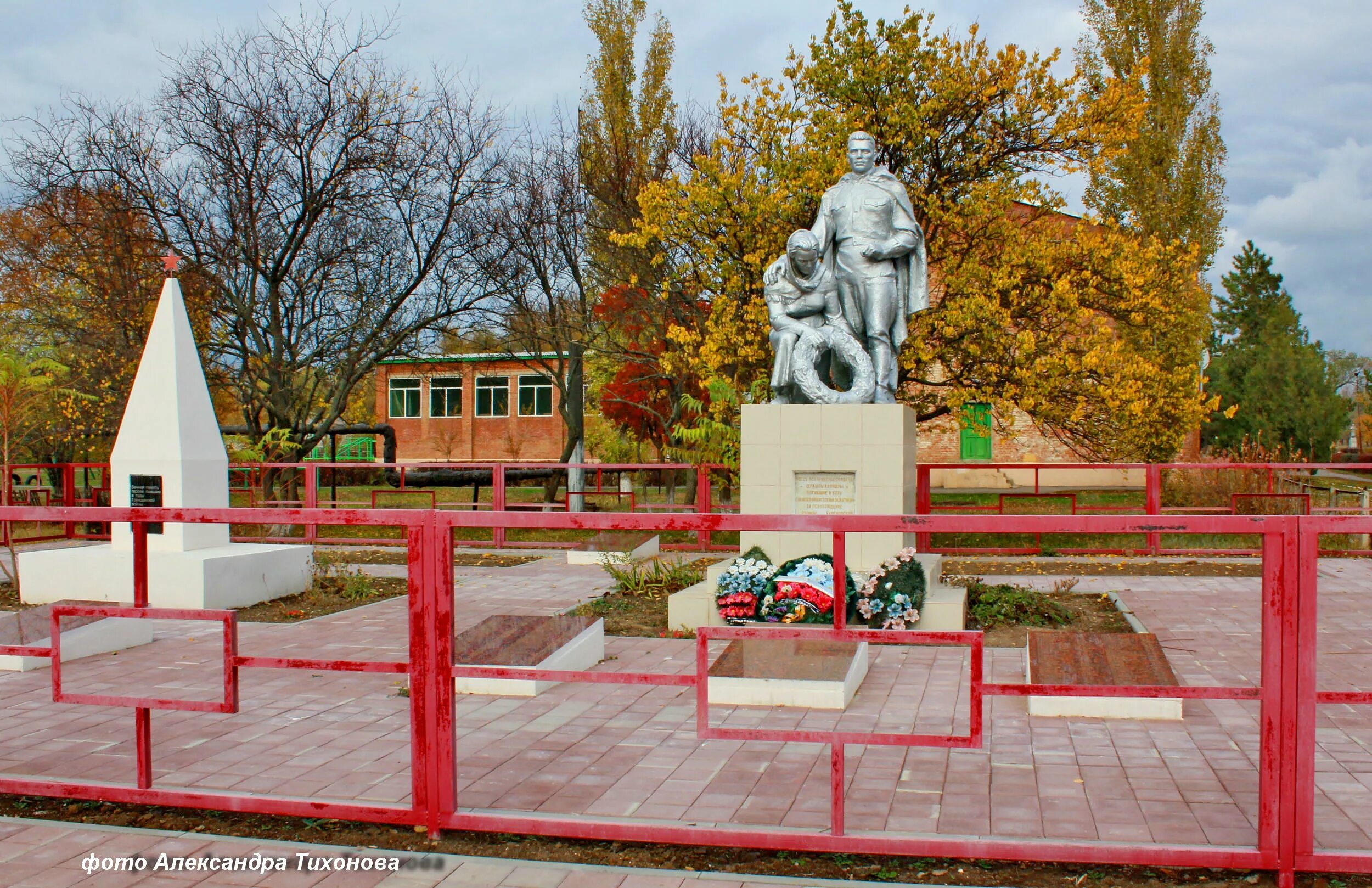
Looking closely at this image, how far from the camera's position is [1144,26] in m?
26.8

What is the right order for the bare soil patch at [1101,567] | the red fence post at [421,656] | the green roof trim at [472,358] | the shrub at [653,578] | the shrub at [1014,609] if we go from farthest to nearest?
the green roof trim at [472,358]
the bare soil patch at [1101,567]
the shrub at [653,578]
the shrub at [1014,609]
the red fence post at [421,656]

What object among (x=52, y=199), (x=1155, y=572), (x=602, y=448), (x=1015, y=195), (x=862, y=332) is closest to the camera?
(x=862, y=332)

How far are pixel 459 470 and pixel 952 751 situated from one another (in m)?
21.8

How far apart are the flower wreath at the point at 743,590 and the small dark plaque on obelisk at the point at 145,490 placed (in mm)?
5386

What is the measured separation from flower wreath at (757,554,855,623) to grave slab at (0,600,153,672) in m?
4.33

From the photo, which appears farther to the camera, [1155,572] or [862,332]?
[1155,572]

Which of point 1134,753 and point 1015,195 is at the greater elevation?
point 1015,195

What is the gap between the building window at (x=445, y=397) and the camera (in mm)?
43344

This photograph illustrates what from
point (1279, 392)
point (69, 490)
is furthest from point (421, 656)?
point (1279, 392)

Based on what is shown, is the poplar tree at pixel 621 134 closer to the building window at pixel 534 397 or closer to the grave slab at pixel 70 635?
the grave slab at pixel 70 635

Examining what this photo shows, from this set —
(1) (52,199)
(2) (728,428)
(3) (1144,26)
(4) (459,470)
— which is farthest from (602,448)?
(3) (1144,26)

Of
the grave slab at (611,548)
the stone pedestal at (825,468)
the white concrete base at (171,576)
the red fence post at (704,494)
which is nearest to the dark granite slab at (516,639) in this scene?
the stone pedestal at (825,468)

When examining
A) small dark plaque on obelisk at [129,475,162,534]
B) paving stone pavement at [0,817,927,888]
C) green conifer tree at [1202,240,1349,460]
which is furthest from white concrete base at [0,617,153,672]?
green conifer tree at [1202,240,1349,460]

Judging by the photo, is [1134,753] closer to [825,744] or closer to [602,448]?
[825,744]
